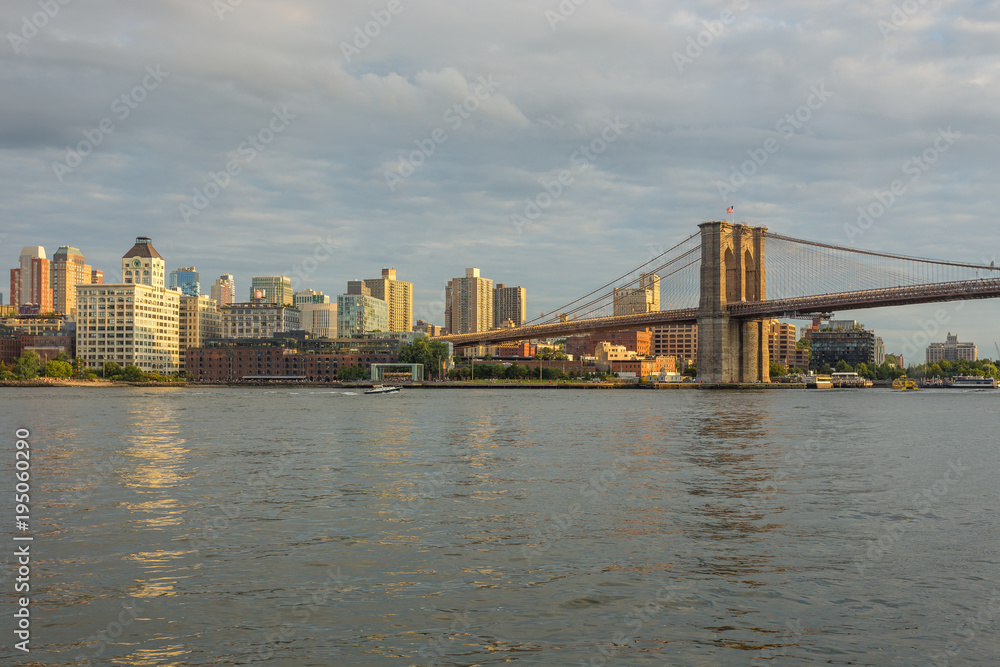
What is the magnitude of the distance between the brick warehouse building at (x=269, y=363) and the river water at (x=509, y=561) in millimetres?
142352

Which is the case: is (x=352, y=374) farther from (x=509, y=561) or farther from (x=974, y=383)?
(x=509, y=561)

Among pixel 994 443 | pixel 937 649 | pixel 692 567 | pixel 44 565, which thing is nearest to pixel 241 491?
pixel 44 565

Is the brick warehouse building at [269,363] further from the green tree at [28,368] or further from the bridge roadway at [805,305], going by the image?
the bridge roadway at [805,305]

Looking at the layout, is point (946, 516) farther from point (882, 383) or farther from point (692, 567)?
point (882, 383)

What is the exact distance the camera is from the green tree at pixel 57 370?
138 m

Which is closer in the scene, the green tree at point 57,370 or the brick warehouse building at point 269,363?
the green tree at point 57,370

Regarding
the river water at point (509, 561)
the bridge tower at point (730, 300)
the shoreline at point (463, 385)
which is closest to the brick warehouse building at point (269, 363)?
the shoreline at point (463, 385)

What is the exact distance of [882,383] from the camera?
17150 centimetres

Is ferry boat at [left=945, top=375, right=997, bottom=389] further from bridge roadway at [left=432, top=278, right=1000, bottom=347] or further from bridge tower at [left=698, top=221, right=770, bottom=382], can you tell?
bridge roadway at [left=432, top=278, right=1000, bottom=347]

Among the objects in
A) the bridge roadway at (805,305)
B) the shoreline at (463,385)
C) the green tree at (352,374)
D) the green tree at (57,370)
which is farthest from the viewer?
the green tree at (352,374)

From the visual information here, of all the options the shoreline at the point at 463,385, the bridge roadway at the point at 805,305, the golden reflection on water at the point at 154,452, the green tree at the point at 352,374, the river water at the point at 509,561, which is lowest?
the shoreline at the point at 463,385

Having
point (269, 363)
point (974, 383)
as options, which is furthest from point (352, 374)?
point (974, 383)

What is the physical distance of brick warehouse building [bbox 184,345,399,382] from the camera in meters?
164

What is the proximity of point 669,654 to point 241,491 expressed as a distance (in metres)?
11.3
